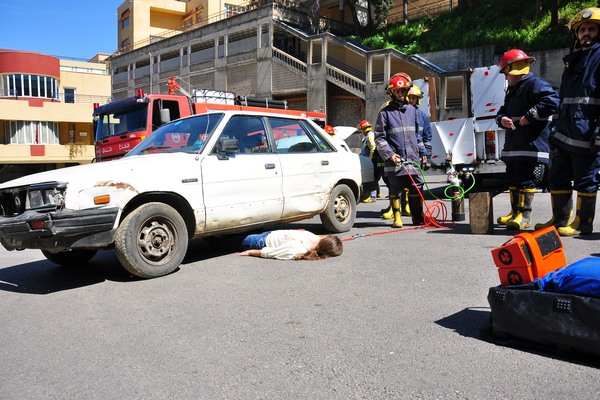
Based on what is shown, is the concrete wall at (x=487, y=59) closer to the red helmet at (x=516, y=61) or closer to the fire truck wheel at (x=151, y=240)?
the red helmet at (x=516, y=61)

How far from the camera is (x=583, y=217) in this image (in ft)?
19.6

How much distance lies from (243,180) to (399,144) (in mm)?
2857

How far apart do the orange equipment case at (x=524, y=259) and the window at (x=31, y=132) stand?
3354 cm

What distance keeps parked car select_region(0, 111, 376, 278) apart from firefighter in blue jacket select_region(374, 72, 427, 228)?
72cm

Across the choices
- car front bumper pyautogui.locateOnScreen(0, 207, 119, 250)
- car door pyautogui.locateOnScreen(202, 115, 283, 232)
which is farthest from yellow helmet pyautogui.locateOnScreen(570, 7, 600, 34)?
car front bumper pyautogui.locateOnScreen(0, 207, 119, 250)

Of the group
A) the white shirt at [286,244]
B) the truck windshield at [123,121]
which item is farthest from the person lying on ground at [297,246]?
the truck windshield at [123,121]

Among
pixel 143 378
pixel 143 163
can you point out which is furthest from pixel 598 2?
pixel 143 378

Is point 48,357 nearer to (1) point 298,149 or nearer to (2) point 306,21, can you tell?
(1) point 298,149

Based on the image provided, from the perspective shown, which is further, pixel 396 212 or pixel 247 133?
pixel 396 212

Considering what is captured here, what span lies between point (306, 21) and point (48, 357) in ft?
128

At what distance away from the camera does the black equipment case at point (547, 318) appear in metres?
2.67

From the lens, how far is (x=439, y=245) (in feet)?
20.1

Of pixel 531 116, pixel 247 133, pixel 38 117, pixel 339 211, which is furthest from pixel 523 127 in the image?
pixel 38 117

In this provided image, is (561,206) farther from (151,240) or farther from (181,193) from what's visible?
(151,240)
